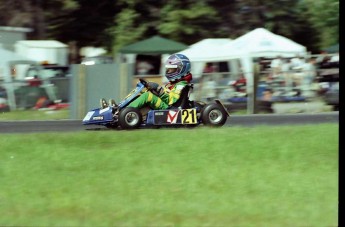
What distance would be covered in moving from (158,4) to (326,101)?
71.8 ft

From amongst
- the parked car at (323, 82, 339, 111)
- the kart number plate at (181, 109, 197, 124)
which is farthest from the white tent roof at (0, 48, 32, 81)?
the parked car at (323, 82, 339, 111)

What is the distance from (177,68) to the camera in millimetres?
14352

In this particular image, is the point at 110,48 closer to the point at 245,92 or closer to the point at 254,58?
the point at 254,58

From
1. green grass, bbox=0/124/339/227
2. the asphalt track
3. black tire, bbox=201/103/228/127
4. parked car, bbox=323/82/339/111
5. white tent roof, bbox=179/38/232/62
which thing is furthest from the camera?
white tent roof, bbox=179/38/232/62

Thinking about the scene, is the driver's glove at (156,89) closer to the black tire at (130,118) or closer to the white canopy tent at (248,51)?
the black tire at (130,118)

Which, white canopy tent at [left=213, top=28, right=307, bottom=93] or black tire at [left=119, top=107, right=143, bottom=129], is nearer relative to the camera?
black tire at [left=119, top=107, right=143, bottom=129]

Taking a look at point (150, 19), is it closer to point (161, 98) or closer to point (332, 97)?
point (332, 97)

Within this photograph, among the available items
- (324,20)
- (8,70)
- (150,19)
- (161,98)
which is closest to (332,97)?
(161,98)

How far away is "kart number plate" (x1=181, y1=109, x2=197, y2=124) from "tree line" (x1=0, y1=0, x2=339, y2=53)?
24.6m

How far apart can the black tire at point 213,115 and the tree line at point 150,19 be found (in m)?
24.5

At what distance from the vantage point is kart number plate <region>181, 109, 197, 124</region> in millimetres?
14078

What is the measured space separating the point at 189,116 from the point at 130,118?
126cm

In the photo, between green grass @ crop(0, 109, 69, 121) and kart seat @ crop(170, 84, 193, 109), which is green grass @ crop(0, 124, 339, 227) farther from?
green grass @ crop(0, 109, 69, 121)

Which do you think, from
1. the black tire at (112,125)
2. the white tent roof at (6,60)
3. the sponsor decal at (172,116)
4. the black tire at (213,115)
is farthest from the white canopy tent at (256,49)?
the black tire at (112,125)
